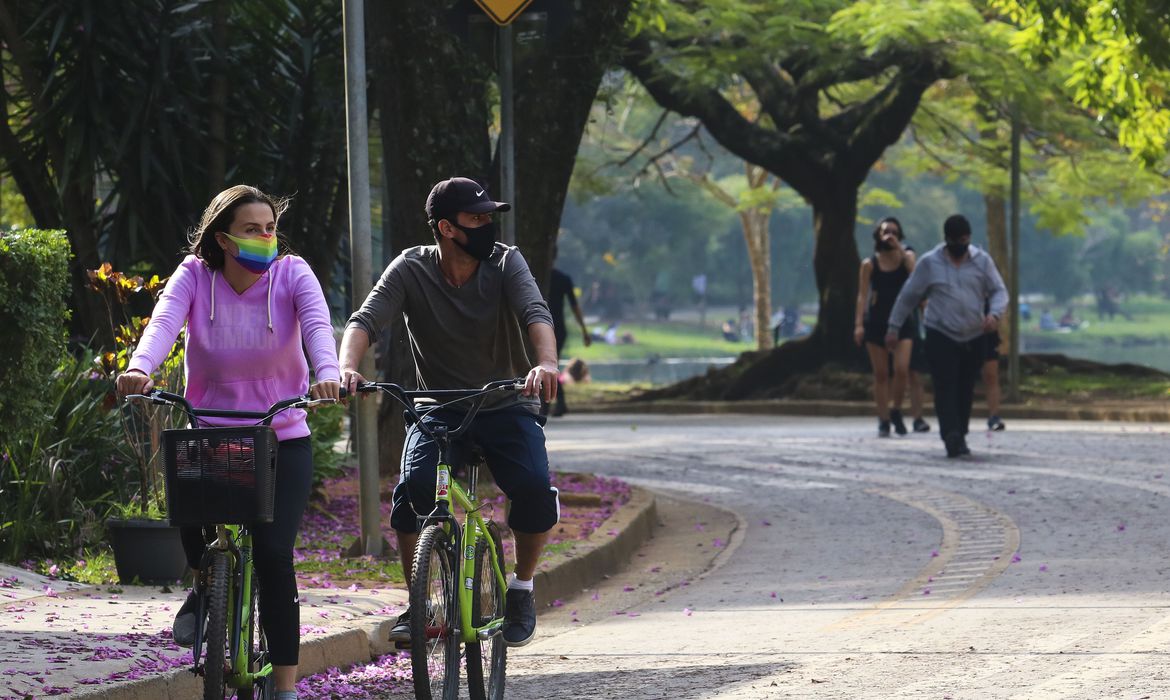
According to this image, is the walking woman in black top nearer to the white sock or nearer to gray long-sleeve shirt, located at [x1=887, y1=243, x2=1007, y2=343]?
gray long-sleeve shirt, located at [x1=887, y1=243, x2=1007, y2=343]

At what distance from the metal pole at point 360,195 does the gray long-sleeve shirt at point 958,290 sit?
6.70 metres

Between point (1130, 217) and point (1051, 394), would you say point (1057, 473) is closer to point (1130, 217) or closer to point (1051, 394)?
point (1051, 394)

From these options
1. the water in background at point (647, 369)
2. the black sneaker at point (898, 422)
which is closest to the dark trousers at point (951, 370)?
the black sneaker at point (898, 422)

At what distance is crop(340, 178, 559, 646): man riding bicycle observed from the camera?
6.18m

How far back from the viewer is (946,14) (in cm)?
2380

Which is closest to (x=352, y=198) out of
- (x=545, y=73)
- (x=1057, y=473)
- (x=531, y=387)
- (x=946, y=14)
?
(x=531, y=387)

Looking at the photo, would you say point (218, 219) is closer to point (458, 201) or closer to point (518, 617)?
point (458, 201)

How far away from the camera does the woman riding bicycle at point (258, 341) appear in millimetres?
5512

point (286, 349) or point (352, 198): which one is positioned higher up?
point (352, 198)

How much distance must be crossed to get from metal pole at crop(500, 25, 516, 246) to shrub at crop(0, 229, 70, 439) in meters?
2.42

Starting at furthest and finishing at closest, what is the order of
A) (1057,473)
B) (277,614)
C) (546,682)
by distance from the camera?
1. (1057,473)
2. (546,682)
3. (277,614)

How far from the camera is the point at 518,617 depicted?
21.0 ft

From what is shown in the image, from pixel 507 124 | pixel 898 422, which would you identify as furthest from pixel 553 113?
pixel 898 422

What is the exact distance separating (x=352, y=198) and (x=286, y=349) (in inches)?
132
